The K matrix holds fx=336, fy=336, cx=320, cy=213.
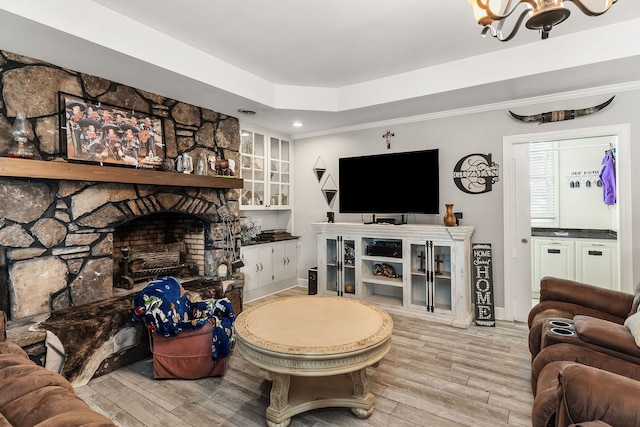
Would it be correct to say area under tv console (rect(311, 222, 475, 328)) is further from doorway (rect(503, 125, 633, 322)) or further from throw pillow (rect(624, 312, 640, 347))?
throw pillow (rect(624, 312, 640, 347))

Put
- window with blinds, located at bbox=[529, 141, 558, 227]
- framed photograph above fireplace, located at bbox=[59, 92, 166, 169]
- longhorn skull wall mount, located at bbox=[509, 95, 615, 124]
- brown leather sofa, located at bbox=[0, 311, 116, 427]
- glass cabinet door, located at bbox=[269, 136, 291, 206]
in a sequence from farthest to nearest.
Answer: glass cabinet door, located at bbox=[269, 136, 291, 206] < window with blinds, located at bbox=[529, 141, 558, 227] < longhorn skull wall mount, located at bbox=[509, 95, 615, 124] < framed photograph above fireplace, located at bbox=[59, 92, 166, 169] < brown leather sofa, located at bbox=[0, 311, 116, 427]

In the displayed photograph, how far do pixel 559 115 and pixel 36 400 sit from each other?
4477mm

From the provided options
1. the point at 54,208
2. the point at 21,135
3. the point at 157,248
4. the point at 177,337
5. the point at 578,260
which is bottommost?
the point at 177,337

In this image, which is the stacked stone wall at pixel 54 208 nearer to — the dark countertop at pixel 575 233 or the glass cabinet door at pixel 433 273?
the glass cabinet door at pixel 433 273

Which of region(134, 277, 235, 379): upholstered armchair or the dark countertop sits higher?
the dark countertop

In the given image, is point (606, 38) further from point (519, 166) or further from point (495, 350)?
point (495, 350)

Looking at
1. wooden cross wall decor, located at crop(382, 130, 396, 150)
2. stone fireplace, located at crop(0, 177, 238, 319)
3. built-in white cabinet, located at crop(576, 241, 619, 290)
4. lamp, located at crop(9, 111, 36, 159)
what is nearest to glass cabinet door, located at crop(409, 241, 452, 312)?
wooden cross wall decor, located at crop(382, 130, 396, 150)

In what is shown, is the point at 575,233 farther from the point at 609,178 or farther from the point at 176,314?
the point at 176,314

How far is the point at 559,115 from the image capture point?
3.43m

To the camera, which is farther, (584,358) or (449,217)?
(449,217)

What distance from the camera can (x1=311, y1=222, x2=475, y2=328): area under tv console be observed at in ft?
12.1

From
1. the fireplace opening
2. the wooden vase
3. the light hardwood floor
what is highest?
the wooden vase

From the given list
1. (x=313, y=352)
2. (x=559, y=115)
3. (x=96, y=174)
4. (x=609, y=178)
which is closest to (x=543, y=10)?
(x=313, y=352)

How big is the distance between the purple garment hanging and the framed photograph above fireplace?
538cm
